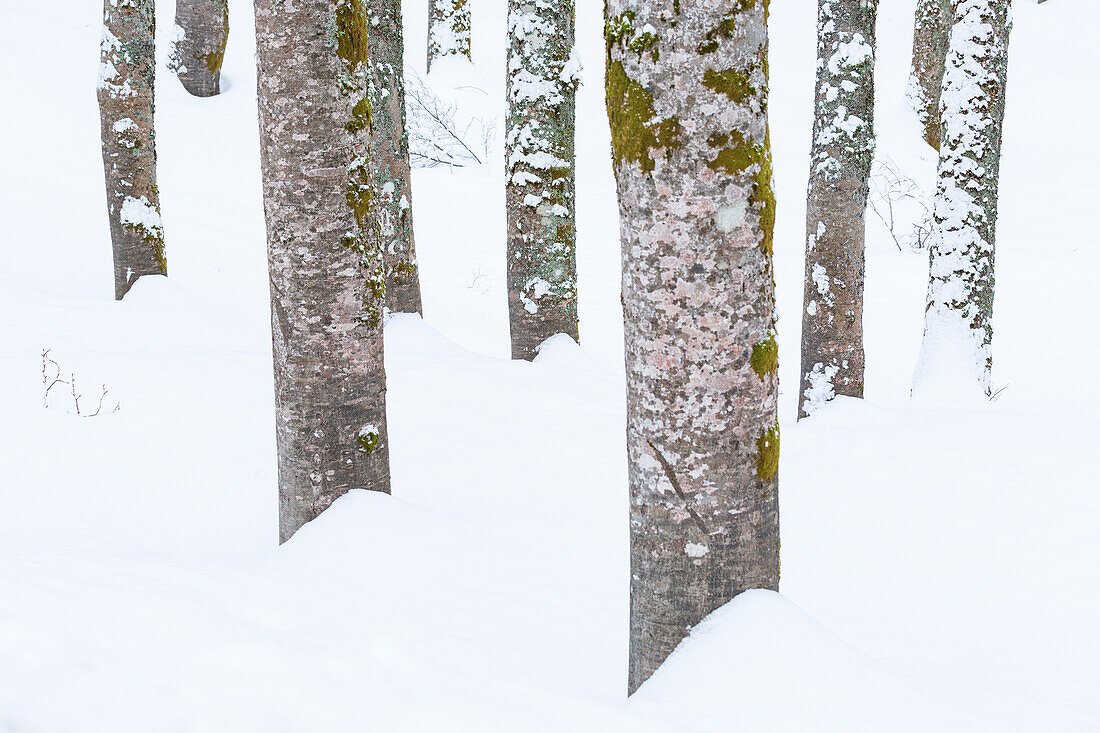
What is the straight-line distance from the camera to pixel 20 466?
414 cm

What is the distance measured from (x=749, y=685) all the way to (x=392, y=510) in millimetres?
1754

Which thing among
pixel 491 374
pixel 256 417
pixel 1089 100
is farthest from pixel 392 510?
pixel 1089 100

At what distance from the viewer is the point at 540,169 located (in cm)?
671

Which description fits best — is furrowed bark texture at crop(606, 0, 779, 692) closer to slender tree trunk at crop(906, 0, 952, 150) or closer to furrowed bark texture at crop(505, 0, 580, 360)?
furrowed bark texture at crop(505, 0, 580, 360)

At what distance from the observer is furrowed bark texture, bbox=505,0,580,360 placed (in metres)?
6.63

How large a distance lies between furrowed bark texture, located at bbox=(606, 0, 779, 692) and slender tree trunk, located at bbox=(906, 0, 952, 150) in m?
14.4

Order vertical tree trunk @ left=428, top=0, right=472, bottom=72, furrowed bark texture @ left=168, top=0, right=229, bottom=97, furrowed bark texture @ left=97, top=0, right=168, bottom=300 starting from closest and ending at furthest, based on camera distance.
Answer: furrowed bark texture @ left=97, top=0, right=168, bottom=300 < furrowed bark texture @ left=168, top=0, right=229, bottom=97 < vertical tree trunk @ left=428, top=0, right=472, bottom=72

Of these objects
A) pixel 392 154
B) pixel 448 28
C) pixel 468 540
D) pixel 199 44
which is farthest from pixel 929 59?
pixel 468 540

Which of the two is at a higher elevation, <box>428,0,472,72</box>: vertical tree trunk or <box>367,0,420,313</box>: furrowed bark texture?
<box>428,0,472,72</box>: vertical tree trunk

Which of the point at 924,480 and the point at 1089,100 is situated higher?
the point at 1089,100

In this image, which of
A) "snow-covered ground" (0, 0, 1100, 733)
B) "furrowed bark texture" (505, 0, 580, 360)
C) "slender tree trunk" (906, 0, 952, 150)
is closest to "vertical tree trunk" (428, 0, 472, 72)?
"slender tree trunk" (906, 0, 952, 150)

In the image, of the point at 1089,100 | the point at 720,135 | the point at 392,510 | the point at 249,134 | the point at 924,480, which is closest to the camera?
the point at 720,135

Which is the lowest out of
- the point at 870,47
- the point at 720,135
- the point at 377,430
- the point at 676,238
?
the point at 377,430

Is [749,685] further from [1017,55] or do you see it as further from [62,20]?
[1017,55]
